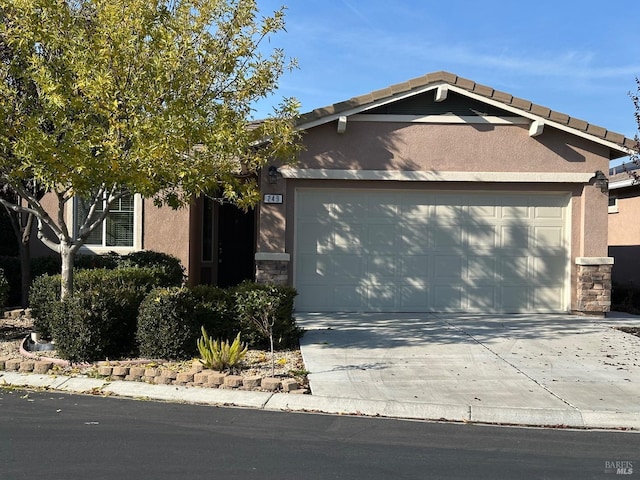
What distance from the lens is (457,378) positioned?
24.3ft

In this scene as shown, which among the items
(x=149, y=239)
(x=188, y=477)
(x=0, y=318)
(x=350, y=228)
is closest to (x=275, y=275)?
(x=350, y=228)

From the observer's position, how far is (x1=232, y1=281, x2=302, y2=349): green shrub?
28.2 ft

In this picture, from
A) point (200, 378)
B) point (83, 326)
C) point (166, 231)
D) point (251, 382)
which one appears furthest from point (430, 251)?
point (83, 326)

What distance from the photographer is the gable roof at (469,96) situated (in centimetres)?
1149

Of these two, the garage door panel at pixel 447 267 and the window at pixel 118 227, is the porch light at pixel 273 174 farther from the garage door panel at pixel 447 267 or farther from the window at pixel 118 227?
the garage door panel at pixel 447 267

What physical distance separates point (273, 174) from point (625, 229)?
36.7 feet

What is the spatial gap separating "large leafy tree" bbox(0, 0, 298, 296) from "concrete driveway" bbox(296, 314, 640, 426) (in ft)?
9.24

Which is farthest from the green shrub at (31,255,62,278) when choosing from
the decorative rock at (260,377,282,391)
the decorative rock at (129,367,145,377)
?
the decorative rock at (260,377,282,391)

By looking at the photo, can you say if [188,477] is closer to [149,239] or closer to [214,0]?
[214,0]

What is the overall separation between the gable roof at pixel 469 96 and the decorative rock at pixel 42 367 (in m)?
6.18

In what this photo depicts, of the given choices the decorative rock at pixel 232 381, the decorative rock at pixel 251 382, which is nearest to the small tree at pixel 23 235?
the decorative rock at pixel 232 381

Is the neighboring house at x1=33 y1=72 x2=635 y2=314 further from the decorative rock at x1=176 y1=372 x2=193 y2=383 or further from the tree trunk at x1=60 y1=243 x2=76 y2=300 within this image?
the decorative rock at x1=176 y1=372 x2=193 y2=383

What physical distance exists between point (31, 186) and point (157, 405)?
6.37m

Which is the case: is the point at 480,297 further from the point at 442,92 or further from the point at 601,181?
the point at 442,92
